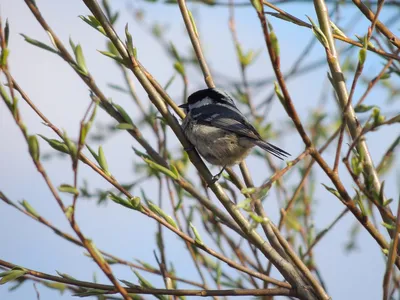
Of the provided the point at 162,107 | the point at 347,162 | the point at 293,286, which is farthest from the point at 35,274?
the point at 347,162

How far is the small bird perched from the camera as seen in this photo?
347 centimetres

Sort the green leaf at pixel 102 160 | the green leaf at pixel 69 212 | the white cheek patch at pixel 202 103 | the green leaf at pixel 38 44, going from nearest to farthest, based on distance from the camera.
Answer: the green leaf at pixel 69 212 → the green leaf at pixel 102 160 → the green leaf at pixel 38 44 → the white cheek patch at pixel 202 103

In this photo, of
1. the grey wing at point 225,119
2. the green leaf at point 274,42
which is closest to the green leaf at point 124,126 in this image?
the green leaf at point 274,42

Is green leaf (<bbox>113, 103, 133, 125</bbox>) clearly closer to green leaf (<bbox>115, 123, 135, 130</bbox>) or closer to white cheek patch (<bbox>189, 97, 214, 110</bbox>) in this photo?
green leaf (<bbox>115, 123, 135, 130</bbox>)

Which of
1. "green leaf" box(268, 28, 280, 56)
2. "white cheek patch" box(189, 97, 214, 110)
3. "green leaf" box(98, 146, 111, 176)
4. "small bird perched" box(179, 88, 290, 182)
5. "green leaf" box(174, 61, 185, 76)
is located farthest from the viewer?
"white cheek patch" box(189, 97, 214, 110)

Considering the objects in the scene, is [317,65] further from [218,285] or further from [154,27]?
[218,285]

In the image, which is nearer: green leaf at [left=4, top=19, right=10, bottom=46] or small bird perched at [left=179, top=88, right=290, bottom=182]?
green leaf at [left=4, top=19, right=10, bottom=46]

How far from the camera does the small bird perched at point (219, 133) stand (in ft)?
11.4

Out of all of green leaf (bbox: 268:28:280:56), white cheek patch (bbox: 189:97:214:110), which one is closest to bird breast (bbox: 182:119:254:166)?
white cheek patch (bbox: 189:97:214:110)

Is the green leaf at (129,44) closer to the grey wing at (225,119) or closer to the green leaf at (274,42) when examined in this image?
the green leaf at (274,42)

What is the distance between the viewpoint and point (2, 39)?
1.79m

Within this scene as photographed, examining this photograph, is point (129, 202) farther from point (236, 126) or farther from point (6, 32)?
point (236, 126)

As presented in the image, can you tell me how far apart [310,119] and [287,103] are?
10.4 feet

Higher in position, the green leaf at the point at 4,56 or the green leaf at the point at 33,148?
the green leaf at the point at 4,56
